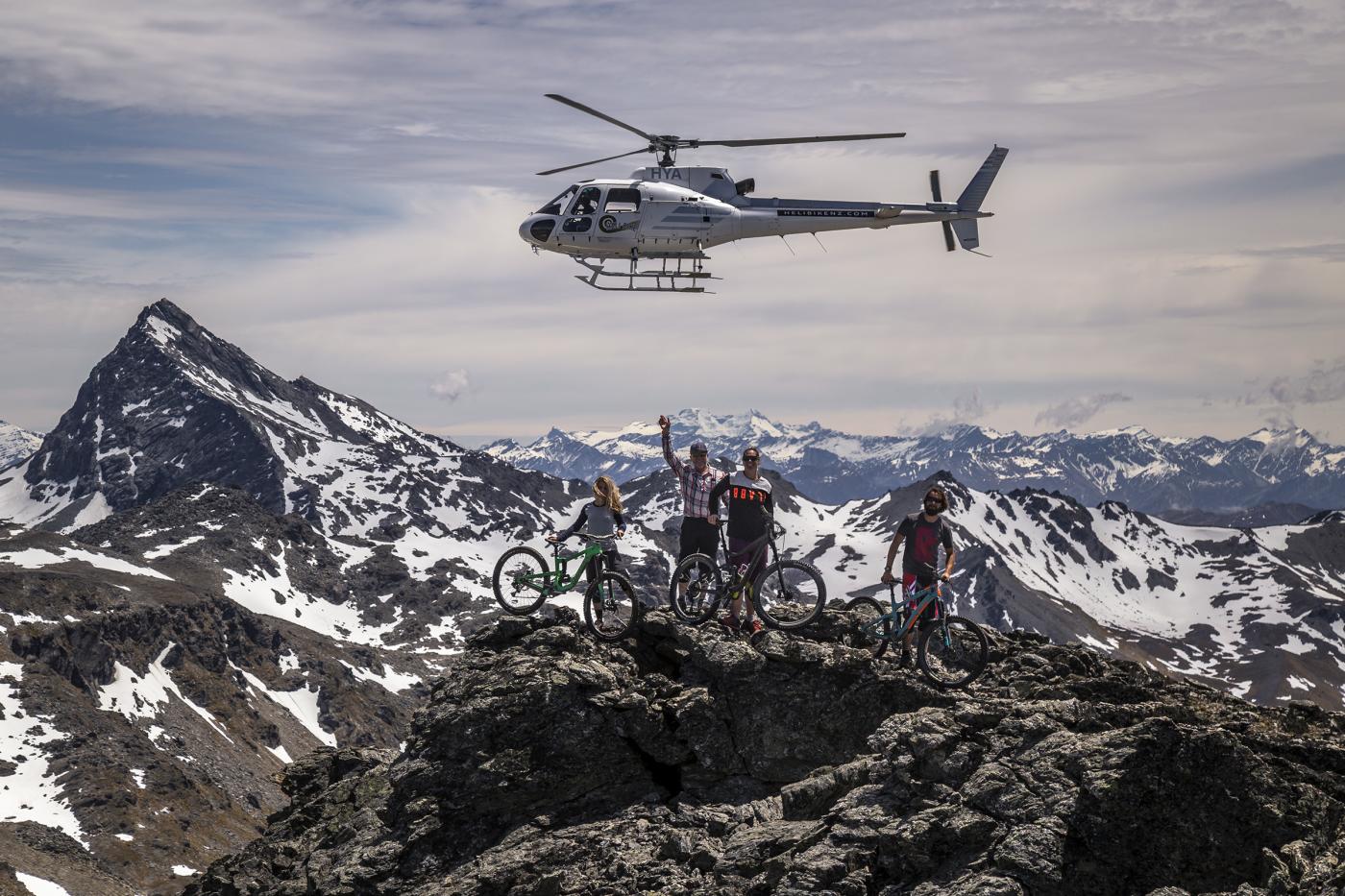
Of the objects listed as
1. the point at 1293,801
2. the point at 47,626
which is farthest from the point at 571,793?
the point at 47,626

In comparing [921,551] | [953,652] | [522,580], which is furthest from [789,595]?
[522,580]

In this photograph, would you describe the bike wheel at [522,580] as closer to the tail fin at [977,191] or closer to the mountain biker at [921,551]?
the mountain biker at [921,551]

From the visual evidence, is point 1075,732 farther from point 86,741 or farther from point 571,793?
point 86,741

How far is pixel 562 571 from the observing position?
27.3 m

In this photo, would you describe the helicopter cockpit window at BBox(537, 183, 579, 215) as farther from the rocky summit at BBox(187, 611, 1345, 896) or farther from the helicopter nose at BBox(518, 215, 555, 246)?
the rocky summit at BBox(187, 611, 1345, 896)

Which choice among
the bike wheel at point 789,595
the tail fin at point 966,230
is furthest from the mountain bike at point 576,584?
the tail fin at point 966,230

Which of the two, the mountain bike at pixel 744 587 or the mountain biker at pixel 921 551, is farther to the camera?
the mountain bike at pixel 744 587

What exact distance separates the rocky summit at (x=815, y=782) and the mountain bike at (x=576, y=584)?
813mm

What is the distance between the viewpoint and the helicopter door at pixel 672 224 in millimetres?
41062

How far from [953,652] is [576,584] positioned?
8756 millimetres

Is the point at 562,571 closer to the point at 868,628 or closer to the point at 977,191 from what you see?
the point at 868,628

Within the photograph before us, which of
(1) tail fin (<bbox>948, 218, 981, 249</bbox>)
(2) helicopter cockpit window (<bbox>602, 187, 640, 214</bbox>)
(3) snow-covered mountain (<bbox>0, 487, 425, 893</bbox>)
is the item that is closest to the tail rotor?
(1) tail fin (<bbox>948, 218, 981, 249</bbox>)

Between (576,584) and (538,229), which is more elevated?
(538,229)

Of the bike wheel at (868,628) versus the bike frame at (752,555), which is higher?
the bike frame at (752,555)
